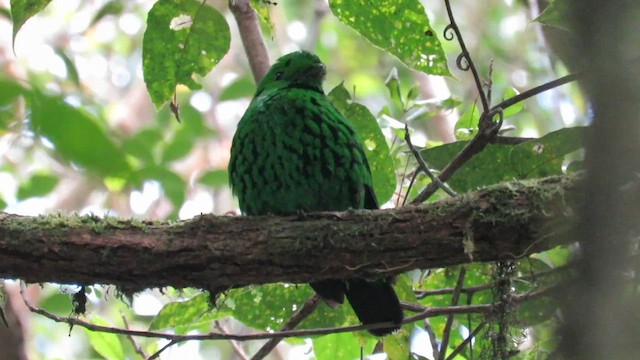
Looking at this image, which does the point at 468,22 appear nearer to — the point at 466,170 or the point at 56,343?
the point at 56,343

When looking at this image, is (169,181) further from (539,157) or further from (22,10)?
(539,157)

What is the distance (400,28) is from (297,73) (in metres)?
1.26

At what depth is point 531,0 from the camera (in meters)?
4.93

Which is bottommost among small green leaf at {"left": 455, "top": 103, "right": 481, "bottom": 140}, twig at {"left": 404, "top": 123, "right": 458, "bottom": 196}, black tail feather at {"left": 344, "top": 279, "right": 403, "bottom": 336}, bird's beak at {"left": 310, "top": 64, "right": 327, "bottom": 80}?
black tail feather at {"left": 344, "top": 279, "right": 403, "bottom": 336}

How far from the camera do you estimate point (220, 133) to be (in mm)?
6902

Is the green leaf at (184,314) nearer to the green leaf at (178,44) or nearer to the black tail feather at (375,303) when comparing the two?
the black tail feather at (375,303)

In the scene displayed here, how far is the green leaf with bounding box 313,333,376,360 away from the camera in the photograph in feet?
11.8

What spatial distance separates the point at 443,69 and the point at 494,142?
0.55m

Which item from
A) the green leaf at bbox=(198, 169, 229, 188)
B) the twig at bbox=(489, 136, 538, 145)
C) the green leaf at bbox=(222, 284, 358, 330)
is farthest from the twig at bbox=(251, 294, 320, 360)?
the green leaf at bbox=(198, 169, 229, 188)

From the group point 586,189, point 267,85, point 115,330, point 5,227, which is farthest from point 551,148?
point 586,189

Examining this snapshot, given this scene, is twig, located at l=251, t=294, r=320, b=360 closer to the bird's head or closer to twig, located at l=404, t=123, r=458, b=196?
twig, located at l=404, t=123, r=458, b=196

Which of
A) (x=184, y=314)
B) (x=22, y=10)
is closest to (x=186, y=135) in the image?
(x=184, y=314)

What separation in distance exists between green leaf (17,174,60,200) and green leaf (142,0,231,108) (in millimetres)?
1450

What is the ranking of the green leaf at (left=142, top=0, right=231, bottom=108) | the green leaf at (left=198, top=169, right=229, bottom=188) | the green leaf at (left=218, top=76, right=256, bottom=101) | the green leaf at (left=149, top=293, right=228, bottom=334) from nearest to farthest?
the green leaf at (left=142, top=0, right=231, bottom=108) < the green leaf at (left=149, top=293, right=228, bottom=334) < the green leaf at (left=198, top=169, right=229, bottom=188) < the green leaf at (left=218, top=76, right=256, bottom=101)
